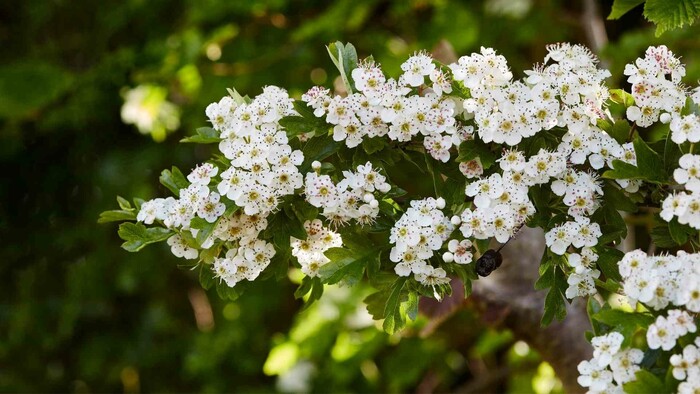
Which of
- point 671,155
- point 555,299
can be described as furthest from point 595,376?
point 671,155

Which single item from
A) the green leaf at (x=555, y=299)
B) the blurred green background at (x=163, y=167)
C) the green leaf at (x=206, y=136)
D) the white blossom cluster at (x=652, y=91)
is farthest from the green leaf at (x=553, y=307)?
the blurred green background at (x=163, y=167)

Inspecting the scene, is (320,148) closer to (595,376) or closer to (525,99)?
(525,99)

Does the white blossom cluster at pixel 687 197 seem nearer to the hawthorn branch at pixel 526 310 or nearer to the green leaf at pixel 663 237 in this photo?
the green leaf at pixel 663 237

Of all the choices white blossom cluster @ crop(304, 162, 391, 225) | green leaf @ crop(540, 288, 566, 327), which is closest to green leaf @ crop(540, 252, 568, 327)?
green leaf @ crop(540, 288, 566, 327)

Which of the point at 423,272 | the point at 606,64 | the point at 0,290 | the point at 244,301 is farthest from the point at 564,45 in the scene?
the point at 0,290

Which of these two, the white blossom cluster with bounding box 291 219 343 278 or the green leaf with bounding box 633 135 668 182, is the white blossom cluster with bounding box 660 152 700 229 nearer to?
the green leaf with bounding box 633 135 668 182

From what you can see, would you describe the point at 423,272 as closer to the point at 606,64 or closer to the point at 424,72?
the point at 424,72
